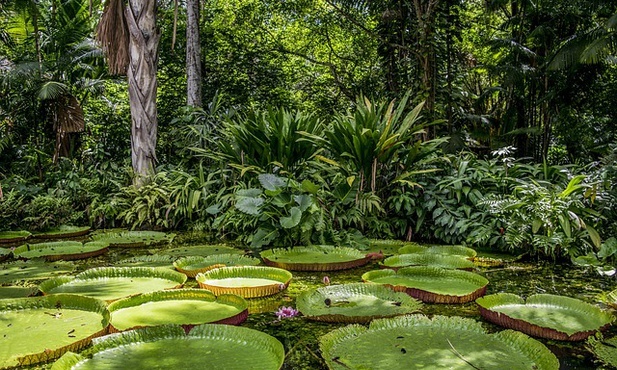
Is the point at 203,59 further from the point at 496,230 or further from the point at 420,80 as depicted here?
the point at 496,230

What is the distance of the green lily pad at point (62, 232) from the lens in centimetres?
438

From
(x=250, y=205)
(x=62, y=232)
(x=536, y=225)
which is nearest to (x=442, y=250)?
(x=536, y=225)

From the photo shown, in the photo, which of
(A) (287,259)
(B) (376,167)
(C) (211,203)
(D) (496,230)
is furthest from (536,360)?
(C) (211,203)

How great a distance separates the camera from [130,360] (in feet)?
4.69

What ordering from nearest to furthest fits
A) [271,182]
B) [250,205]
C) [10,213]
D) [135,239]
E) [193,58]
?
[250,205] < [271,182] < [135,239] < [10,213] < [193,58]

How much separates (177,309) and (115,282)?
2.35ft

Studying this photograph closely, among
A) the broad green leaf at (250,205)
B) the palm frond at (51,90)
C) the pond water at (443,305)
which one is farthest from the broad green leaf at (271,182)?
the palm frond at (51,90)

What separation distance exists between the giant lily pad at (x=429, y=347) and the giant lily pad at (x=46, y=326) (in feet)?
3.09

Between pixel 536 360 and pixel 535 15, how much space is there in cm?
867

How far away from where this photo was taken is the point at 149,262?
2.99 meters

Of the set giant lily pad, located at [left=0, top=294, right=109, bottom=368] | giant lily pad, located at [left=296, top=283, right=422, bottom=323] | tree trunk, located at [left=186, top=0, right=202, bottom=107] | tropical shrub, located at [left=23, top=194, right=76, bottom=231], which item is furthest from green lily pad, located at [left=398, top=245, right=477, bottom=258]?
tree trunk, located at [left=186, top=0, right=202, bottom=107]

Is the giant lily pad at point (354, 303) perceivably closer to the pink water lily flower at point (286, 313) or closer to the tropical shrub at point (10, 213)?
the pink water lily flower at point (286, 313)

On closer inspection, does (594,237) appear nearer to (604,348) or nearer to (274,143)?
(604,348)

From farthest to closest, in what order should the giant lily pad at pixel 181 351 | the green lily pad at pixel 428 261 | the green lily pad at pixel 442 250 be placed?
the green lily pad at pixel 442 250
the green lily pad at pixel 428 261
the giant lily pad at pixel 181 351
